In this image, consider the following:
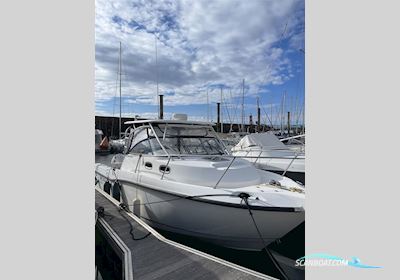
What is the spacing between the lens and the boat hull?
3.33m

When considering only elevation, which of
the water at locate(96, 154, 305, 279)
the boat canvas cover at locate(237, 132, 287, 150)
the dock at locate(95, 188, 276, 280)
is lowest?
the water at locate(96, 154, 305, 279)

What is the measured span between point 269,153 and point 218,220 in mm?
5160

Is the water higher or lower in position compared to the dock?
lower

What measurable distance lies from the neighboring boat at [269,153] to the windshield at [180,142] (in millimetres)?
2173

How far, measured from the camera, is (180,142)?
530 centimetres

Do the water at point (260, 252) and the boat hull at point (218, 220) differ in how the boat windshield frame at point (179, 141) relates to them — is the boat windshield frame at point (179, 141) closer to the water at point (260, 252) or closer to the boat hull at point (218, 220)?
the boat hull at point (218, 220)

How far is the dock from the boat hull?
46 cm

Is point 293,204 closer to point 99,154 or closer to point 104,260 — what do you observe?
point 104,260
